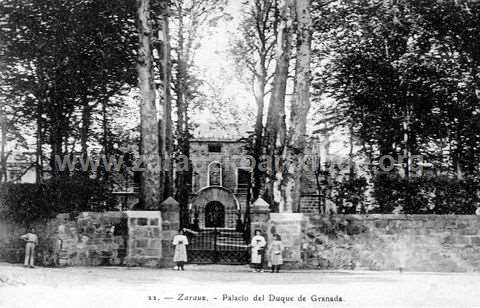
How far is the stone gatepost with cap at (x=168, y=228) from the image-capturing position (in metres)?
13.9

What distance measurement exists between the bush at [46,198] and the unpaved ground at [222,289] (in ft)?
7.45

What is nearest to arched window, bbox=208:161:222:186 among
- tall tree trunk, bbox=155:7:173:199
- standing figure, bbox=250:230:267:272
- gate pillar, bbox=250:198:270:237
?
tall tree trunk, bbox=155:7:173:199

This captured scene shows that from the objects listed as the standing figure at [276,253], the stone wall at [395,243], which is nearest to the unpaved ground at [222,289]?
the standing figure at [276,253]

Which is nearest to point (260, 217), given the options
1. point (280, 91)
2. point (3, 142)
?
point (280, 91)

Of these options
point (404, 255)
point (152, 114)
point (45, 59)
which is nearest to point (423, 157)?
point (404, 255)

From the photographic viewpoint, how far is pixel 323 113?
2573cm

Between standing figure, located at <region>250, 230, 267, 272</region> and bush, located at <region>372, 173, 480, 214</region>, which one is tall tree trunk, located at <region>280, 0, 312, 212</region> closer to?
standing figure, located at <region>250, 230, 267, 272</region>

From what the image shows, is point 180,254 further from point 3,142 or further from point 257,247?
point 3,142

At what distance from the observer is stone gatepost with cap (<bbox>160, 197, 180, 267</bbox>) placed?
13945 millimetres

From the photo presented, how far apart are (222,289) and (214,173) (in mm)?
30976

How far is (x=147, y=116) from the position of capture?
48.5 feet

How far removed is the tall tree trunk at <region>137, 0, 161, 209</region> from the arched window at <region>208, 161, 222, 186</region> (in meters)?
25.5

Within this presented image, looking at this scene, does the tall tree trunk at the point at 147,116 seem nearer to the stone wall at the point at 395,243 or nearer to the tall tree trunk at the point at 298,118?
the tall tree trunk at the point at 298,118

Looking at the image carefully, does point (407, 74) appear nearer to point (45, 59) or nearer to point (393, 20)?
point (393, 20)
